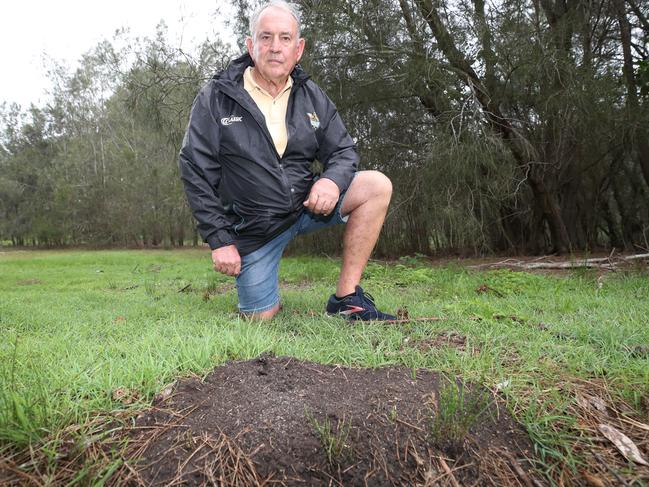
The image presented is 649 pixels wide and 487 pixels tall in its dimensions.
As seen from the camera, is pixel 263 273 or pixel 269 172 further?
pixel 263 273

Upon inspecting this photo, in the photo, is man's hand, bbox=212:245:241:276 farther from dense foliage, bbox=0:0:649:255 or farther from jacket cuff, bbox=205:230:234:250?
dense foliage, bbox=0:0:649:255

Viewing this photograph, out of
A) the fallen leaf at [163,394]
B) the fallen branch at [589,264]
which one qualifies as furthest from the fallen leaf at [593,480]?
the fallen branch at [589,264]

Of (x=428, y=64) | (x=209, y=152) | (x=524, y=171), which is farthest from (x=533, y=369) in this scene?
(x=524, y=171)

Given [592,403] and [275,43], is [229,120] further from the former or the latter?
[592,403]

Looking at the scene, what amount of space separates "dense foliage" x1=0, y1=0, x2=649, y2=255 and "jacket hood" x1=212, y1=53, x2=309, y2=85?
3.23 meters

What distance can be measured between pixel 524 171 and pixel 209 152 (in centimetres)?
554

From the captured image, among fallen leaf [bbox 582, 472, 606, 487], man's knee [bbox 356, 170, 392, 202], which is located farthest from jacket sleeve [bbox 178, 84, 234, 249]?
fallen leaf [bbox 582, 472, 606, 487]

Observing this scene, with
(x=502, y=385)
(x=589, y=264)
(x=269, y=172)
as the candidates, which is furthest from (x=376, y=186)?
(x=589, y=264)

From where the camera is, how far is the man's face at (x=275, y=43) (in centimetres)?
258

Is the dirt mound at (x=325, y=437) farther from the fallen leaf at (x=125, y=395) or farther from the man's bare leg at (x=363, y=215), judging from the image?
the man's bare leg at (x=363, y=215)

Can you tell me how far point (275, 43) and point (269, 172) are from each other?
0.76 meters

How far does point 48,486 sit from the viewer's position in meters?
1.02

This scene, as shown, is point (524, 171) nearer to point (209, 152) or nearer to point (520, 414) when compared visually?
point (209, 152)

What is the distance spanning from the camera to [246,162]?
2.63 m
